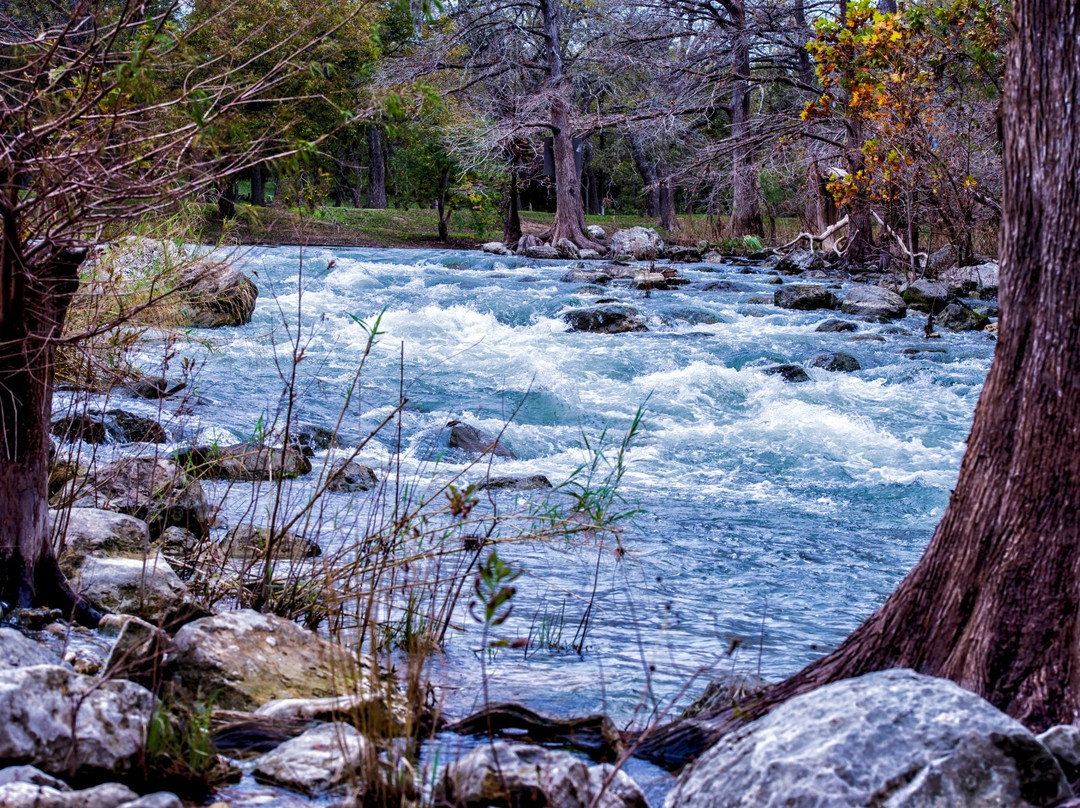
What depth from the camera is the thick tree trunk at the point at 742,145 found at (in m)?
22.9

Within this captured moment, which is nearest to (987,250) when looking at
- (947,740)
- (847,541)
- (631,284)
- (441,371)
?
(631,284)

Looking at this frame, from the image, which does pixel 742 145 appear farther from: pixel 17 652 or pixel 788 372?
pixel 17 652

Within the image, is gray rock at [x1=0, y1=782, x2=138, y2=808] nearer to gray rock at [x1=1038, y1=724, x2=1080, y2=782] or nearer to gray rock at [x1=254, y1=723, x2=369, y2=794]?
gray rock at [x1=254, y1=723, x2=369, y2=794]

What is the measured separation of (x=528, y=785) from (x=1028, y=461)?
168cm

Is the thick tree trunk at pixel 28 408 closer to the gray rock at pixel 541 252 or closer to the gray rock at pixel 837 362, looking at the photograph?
the gray rock at pixel 837 362

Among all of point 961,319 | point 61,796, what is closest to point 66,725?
point 61,796

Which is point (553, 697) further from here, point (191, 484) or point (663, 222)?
point (663, 222)

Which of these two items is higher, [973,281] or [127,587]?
[973,281]

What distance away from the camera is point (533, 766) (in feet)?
9.12

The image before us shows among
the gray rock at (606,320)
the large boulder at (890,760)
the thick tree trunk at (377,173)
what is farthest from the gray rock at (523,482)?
the thick tree trunk at (377,173)

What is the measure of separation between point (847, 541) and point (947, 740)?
4.95 meters

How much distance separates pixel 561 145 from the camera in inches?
1114

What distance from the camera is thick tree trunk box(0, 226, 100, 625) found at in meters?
3.83

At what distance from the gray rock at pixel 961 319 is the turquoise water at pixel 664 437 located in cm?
47
